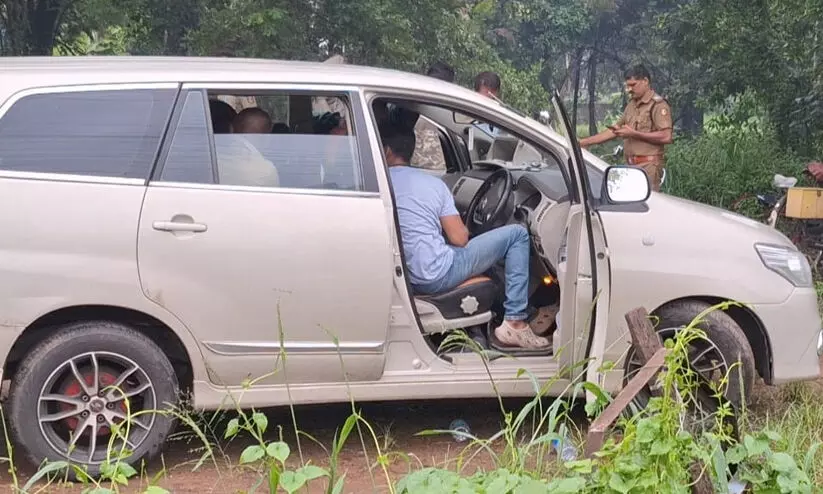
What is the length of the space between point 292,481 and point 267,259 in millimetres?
1504

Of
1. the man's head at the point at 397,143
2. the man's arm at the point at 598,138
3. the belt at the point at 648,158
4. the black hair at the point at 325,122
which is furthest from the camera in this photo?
the belt at the point at 648,158


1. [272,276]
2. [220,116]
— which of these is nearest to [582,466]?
[272,276]

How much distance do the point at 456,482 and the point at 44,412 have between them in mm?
1994

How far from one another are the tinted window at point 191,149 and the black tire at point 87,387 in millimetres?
705

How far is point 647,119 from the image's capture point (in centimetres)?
Answer: 842

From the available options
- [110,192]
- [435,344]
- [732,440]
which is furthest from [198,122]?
[732,440]

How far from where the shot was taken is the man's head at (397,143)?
15.8 feet

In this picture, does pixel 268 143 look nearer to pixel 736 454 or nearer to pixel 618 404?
pixel 618 404

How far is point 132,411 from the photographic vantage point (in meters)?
4.27

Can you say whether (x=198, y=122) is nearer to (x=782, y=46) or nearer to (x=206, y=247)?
(x=206, y=247)

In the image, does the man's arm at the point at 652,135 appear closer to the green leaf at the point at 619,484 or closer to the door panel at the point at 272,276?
the door panel at the point at 272,276

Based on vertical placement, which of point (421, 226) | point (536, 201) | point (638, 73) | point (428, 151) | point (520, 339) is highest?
point (638, 73)

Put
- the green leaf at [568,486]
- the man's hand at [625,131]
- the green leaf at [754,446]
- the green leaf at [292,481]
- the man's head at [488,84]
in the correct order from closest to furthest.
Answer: the green leaf at [292,481] < the green leaf at [568,486] < the green leaf at [754,446] < the man's head at [488,84] < the man's hand at [625,131]

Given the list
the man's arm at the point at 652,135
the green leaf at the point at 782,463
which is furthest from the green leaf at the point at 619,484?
the man's arm at the point at 652,135
